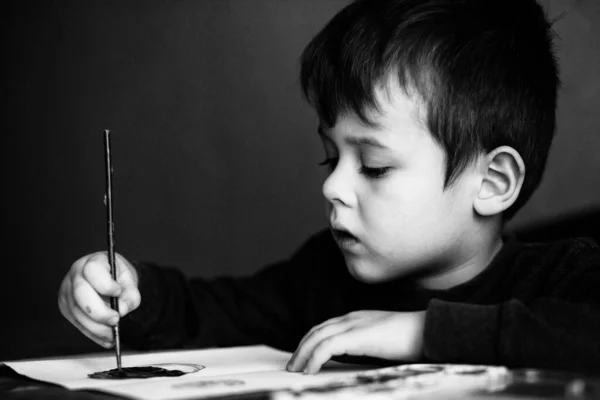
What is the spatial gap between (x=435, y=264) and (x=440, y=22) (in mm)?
291

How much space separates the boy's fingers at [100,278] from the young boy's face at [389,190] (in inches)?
10.1

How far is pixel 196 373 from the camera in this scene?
0.84m

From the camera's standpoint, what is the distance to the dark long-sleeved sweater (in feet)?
2.61

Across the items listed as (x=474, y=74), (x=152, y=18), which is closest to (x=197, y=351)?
(x=474, y=74)

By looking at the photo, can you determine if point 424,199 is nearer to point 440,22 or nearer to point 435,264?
point 435,264

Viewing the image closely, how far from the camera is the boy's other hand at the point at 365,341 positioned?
808mm

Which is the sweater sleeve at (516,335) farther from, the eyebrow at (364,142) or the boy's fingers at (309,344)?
the eyebrow at (364,142)

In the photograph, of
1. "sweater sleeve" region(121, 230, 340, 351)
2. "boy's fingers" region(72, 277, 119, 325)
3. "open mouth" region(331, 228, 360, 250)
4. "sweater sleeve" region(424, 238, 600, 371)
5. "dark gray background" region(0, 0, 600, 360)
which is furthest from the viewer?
"dark gray background" region(0, 0, 600, 360)

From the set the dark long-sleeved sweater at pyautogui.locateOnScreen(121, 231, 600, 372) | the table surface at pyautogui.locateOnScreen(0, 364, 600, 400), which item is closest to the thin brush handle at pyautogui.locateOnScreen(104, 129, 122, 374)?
the table surface at pyautogui.locateOnScreen(0, 364, 600, 400)

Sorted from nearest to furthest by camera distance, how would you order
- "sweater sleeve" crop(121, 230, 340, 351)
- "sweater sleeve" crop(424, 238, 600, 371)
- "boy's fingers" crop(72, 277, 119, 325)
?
1. "sweater sleeve" crop(424, 238, 600, 371)
2. "boy's fingers" crop(72, 277, 119, 325)
3. "sweater sleeve" crop(121, 230, 340, 351)

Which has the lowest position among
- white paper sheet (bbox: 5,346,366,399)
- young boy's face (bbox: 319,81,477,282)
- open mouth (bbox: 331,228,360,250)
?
white paper sheet (bbox: 5,346,366,399)

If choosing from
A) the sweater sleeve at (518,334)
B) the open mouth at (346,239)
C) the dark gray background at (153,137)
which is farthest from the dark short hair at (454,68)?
the dark gray background at (153,137)

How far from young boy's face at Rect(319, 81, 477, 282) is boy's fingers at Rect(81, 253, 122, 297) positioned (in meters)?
0.26

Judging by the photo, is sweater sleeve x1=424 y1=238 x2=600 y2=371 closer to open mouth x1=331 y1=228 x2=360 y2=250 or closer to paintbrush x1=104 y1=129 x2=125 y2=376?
open mouth x1=331 y1=228 x2=360 y2=250
